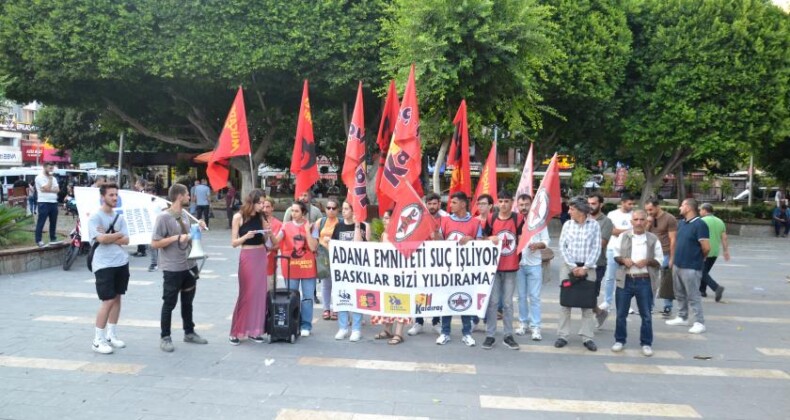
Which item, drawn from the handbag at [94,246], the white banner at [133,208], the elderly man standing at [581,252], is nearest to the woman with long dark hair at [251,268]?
the handbag at [94,246]

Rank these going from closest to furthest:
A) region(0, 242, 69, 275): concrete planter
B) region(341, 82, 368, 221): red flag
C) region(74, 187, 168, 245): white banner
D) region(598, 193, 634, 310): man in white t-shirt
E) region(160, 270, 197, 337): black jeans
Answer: region(160, 270, 197, 337): black jeans < region(341, 82, 368, 221): red flag < region(598, 193, 634, 310): man in white t-shirt < region(74, 187, 168, 245): white banner < region(0, 242, 69, 275): concrete planter

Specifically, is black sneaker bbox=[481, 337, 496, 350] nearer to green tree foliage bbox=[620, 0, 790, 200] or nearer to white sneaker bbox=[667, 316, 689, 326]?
white sneaker bbox=[667, 316, 689, 326]

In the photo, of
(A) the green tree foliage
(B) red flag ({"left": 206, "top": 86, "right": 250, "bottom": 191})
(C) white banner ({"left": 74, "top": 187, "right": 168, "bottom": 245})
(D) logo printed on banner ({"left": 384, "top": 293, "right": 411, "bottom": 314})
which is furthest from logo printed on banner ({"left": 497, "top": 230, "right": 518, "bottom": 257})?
(A) the green tree foliage

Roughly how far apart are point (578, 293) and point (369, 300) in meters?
2.41

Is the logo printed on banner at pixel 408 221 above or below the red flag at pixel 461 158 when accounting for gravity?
below

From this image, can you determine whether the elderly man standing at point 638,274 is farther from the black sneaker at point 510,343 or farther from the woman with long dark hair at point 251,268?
the woman with long dark hair at point 251,268

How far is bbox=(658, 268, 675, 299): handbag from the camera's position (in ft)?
29.7

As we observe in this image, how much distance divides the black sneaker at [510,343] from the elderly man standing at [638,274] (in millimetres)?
1138

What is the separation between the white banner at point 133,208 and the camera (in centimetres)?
1080

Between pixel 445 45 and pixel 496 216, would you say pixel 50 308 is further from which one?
pixel 445 45

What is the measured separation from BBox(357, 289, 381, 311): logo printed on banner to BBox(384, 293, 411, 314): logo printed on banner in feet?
0.35

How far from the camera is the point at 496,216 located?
764 centimetres

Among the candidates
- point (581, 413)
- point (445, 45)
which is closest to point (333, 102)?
point (445, 45)

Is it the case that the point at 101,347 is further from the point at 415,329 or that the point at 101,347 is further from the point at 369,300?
the point at 415,329
